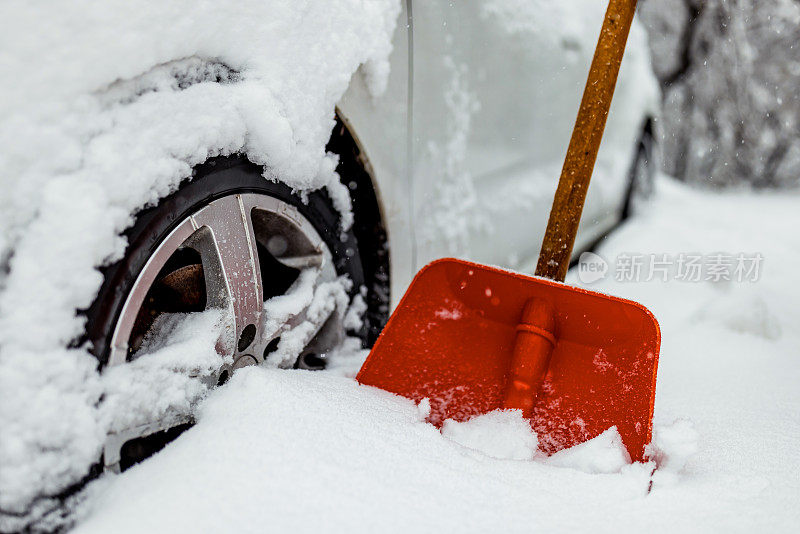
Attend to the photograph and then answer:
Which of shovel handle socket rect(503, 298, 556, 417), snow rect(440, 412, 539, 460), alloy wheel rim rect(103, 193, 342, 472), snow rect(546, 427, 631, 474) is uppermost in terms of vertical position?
alloy wheel rim rect(103, 193, 342, 472)

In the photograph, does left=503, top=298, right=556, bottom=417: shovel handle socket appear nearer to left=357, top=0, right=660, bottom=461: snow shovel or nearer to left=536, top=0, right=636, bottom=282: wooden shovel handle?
left=357, top=0, right=660, bottom=461: snow shovel

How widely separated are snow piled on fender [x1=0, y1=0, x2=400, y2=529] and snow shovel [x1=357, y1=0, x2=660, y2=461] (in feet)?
2.13

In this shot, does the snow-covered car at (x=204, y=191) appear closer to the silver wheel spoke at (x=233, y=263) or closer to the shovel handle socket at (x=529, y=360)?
the silver wheel spoke at (x=233, y=263)

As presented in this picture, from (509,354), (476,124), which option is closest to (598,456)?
(509,354)

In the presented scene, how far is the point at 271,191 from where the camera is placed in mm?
1245

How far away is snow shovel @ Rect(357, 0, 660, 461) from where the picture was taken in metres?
1.31

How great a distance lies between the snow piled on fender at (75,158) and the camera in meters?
0.81

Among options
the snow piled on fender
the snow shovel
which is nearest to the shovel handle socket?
the snow shovel

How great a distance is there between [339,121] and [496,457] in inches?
31.6

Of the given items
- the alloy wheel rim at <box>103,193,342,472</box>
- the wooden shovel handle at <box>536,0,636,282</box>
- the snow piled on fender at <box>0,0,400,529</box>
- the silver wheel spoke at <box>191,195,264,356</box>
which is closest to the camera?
the snow piled on fender at <box>0,0,400,529</box>

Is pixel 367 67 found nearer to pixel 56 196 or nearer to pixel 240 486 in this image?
pixel 56 196

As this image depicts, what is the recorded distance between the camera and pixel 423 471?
103cm

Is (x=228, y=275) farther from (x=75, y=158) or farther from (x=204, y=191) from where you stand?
(x=75, y=158)

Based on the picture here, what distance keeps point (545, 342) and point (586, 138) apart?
56 centimetres
